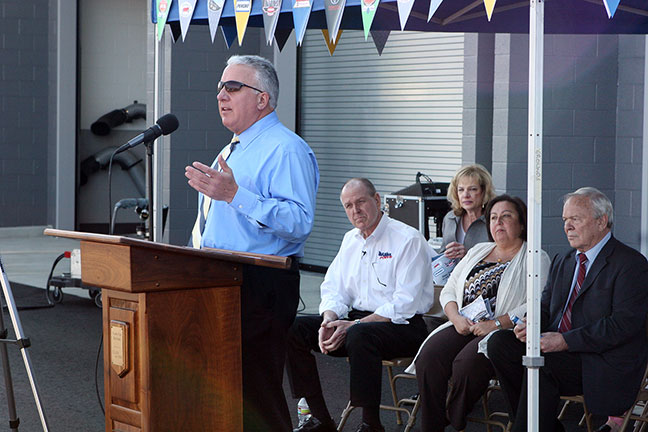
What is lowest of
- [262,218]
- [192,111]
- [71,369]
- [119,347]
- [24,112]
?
[71,369]

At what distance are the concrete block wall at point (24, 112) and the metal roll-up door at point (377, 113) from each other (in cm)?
643

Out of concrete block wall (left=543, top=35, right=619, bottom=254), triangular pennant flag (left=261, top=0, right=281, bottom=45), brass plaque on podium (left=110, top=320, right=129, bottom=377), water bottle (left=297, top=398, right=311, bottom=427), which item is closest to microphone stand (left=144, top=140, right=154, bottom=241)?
triangular pennant flag (left=261, top=0, right=281, bottom=45)

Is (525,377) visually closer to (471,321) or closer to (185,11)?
(471,321)

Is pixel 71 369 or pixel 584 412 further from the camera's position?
pixel 71 369

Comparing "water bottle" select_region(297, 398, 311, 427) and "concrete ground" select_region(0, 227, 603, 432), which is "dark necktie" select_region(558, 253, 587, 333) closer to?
"concrete ground" select_region(0, 227, 603, 432)

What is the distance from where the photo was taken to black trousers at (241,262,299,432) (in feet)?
12.4

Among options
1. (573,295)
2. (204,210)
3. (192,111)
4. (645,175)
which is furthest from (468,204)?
(192,111)

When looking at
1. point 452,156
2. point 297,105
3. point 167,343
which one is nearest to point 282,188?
point 167,343

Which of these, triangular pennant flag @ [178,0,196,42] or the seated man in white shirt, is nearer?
the seated man in white shirt

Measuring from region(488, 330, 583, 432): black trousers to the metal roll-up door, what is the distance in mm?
4965

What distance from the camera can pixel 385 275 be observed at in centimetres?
516

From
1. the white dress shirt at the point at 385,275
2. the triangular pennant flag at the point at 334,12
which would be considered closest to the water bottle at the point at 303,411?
the white dress shirt at the point at 385,275

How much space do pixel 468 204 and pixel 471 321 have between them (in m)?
1.41

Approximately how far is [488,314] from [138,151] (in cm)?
1177
